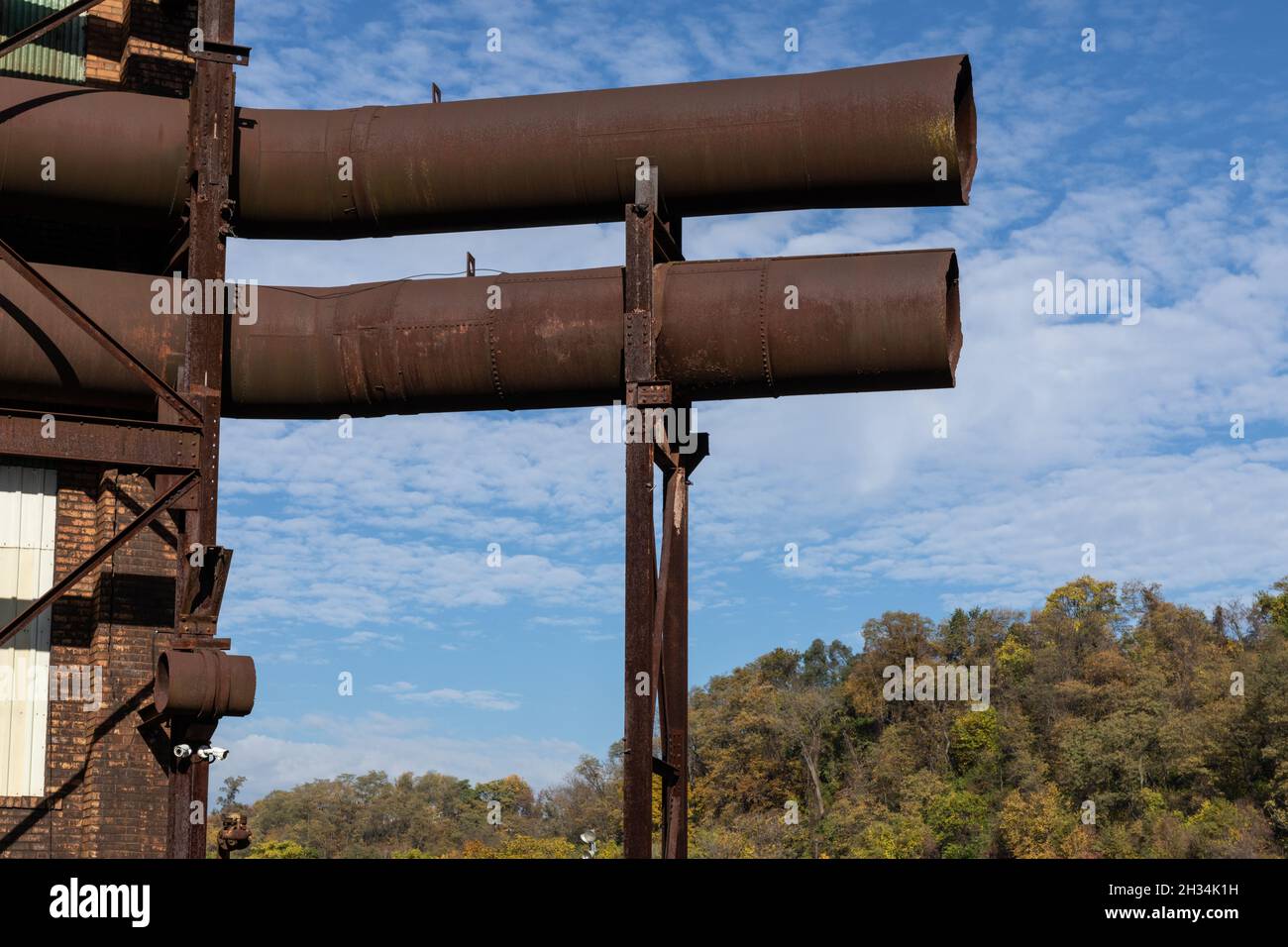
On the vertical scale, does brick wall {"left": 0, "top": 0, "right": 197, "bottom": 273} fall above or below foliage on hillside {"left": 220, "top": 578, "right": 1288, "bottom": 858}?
above

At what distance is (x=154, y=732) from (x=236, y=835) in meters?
2.02

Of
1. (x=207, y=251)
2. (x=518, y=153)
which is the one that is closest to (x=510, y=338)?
(x=518, y=153)

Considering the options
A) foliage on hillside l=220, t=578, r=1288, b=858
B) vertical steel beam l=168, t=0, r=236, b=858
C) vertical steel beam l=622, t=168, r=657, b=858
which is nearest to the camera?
vertical steel beam l=622, t=168, r=657, b=858

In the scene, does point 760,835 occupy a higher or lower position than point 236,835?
lower

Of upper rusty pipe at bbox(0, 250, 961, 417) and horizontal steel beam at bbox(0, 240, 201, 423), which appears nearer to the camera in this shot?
horizontal steel beam at bbox(0, 240, 201, 423)

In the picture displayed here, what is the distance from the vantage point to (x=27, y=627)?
42.3 feet

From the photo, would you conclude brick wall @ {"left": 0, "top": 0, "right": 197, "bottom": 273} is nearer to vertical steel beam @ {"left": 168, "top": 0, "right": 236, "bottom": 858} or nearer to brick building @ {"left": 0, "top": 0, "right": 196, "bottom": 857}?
brick building @ {"left": 0, "top": 0, "right": 196, "bottom": 857}

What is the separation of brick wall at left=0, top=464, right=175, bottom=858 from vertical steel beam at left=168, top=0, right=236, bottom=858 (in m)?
2.34

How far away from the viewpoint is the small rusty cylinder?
1027 centimetres

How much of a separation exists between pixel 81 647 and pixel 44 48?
5.64m

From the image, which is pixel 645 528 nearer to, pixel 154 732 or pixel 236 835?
pixel 236 835

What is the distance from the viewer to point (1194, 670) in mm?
83750

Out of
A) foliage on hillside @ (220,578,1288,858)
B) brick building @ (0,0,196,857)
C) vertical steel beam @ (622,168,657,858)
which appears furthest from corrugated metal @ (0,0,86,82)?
foliage on hillside @ (220,578,1288,858)
